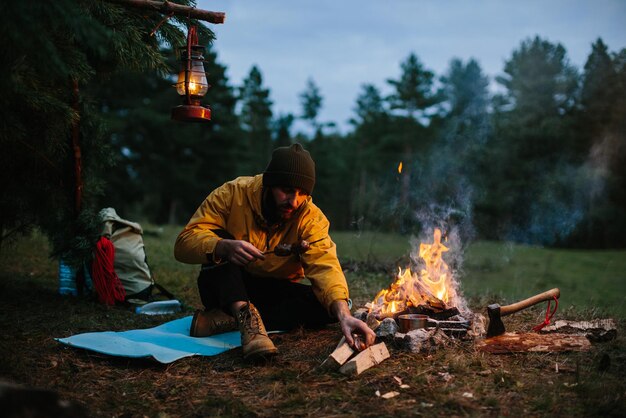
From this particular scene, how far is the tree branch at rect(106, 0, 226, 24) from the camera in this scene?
3844 millimetres

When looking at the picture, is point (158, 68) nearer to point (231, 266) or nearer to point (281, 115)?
point (231, 266)

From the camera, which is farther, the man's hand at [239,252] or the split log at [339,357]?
→ the man's hand at [239,252]

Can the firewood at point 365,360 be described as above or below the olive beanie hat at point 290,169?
below

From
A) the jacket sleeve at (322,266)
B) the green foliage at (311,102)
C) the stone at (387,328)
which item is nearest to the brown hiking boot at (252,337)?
the jacket sleeve at (322,266)

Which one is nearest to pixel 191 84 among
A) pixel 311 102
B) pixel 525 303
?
pixel 525 303

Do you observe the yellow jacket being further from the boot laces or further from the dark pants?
the boot laces

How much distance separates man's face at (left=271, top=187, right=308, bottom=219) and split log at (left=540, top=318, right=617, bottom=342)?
2.15m

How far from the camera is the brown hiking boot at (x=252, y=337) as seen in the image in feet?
11.3

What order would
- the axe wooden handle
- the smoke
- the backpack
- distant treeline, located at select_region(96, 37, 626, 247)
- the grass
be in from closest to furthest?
the grass → the axe wooden handle → the smoke → the backpack → distant treeline, located at select_region(96, 37, 626, 247)

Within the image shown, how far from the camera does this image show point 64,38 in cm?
377

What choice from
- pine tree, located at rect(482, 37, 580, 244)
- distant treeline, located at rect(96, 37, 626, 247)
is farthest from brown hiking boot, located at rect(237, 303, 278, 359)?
pine tree, located at rect(482, 37, 580, 244)

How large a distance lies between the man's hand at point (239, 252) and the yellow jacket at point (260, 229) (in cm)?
32

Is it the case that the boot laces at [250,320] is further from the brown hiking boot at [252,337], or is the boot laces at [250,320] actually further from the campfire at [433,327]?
the campfire at [433,327]

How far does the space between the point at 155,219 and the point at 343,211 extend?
14922 millimetres
